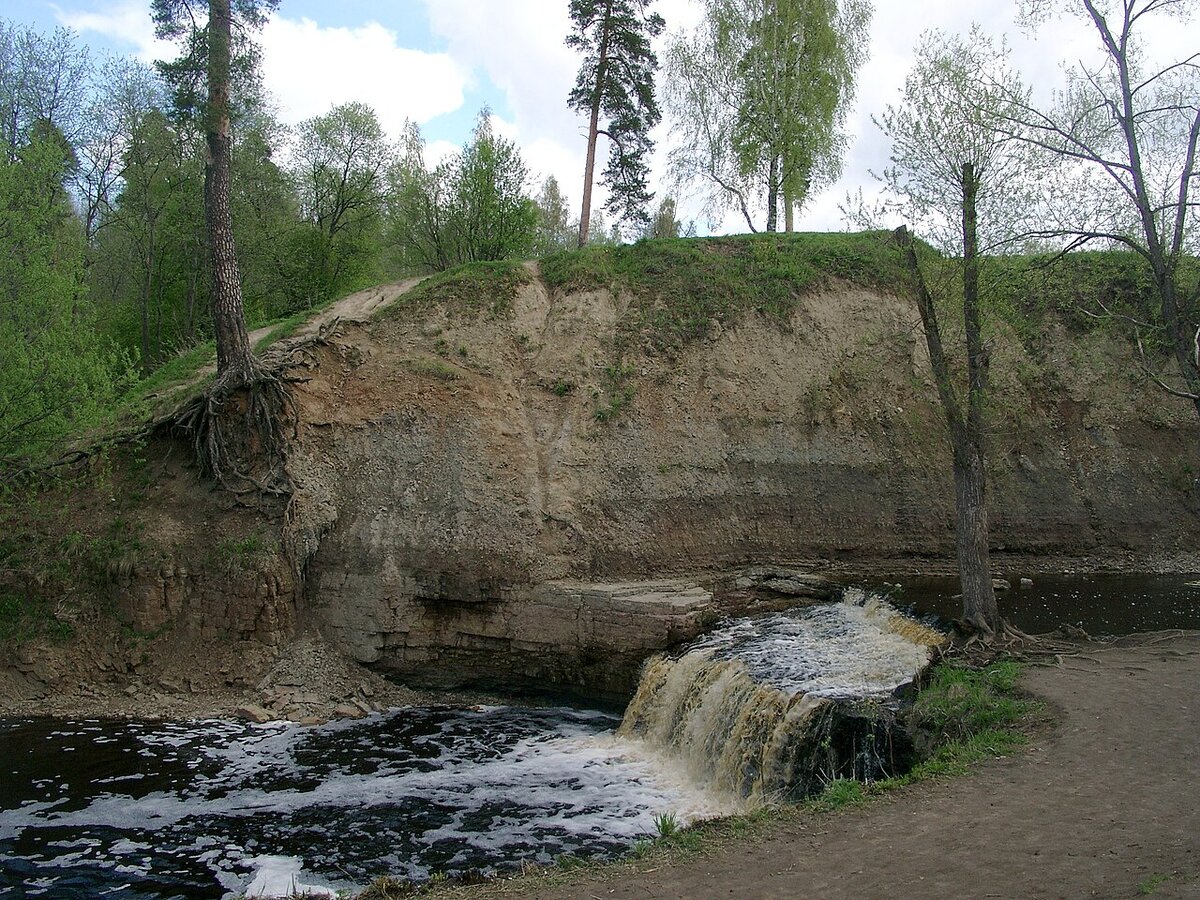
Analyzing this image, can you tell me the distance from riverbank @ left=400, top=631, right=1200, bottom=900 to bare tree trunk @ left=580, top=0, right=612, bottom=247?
2076 centimetres

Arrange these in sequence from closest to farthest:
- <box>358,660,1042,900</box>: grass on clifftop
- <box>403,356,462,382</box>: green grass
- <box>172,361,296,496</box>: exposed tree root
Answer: <box>358,660,1042,900</box>: grass on clifftop → <box>172,361,296,496</box>: exposed tree root → <box>403,356,462,382</box>: green grass

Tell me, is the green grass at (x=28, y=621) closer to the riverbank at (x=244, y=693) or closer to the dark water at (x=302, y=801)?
the riverbank at (x=244, y=693)

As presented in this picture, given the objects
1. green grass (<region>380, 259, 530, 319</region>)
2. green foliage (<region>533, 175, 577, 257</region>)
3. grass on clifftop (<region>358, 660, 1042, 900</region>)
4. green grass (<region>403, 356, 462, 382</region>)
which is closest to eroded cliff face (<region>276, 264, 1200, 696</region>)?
green grass (<region>403, 356, 462, 382</region>)

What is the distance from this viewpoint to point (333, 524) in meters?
15.4

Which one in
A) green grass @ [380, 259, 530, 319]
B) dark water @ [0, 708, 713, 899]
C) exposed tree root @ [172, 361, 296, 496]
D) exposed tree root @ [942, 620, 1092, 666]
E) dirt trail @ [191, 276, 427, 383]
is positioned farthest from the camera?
green grass @ [380, 259, 530, 319]

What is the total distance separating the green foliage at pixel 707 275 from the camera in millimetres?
21531

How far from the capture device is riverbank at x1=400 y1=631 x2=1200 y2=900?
5699 millimetres

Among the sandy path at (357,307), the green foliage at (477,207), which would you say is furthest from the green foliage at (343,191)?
the sandy path at (357,307)

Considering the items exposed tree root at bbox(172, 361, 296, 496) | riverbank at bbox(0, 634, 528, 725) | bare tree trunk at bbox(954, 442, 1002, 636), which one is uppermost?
exposed tree root at bbox(172, 361, 296, 496)

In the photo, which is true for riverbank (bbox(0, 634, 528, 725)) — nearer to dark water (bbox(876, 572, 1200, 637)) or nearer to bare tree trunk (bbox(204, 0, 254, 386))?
bare tree trunk (bbox(204, 0, 254, 386))

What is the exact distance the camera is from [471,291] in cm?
2077

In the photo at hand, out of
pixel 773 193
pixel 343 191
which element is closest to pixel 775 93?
pixel 773 193

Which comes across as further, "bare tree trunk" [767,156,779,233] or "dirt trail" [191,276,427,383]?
"bare tree trunk" [767,156,779,233]

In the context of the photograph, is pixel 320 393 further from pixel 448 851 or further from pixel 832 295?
pixel 832 295
